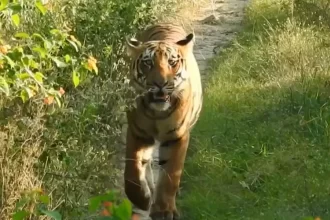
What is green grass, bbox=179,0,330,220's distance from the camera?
21.4ft

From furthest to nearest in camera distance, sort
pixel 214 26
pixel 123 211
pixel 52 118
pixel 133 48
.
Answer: pixel 214 26
pixel 133 48
pixel 52 118
pixel 123 211

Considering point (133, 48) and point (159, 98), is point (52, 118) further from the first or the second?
point (133, 48)

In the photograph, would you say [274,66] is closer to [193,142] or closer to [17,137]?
[193,142]

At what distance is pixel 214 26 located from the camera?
12023 millimetres

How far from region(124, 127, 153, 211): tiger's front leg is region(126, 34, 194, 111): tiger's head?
32cm

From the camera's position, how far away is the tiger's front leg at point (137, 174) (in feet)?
21.6

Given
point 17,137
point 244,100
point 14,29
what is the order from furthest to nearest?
point 244,100, point 14,29, point 17,137

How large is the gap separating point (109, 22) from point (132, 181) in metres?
1.58

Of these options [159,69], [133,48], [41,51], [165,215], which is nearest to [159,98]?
[159,69]

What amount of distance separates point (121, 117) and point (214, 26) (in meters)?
5.66

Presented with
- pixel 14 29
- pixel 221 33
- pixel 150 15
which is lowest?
pixel 221 33

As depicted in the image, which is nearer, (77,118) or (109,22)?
(77,118)

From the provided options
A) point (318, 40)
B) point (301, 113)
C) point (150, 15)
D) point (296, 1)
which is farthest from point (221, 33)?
point (301, 113)

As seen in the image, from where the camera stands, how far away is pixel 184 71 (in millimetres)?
6781
